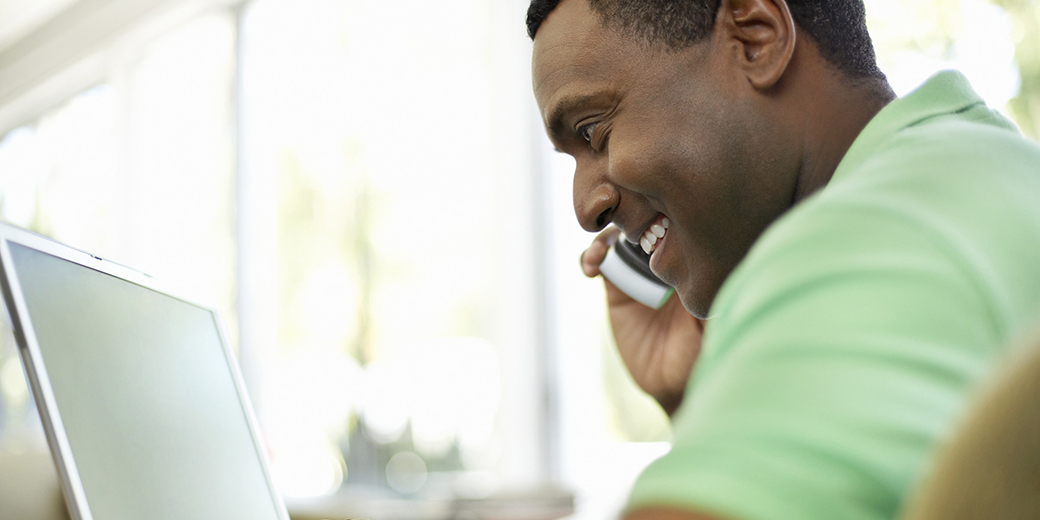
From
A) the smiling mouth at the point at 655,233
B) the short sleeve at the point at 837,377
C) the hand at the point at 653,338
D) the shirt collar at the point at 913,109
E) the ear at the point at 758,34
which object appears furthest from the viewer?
the hand at the point at 653,338

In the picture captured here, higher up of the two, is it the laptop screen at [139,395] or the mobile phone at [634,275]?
the mobile phone at [634,275]

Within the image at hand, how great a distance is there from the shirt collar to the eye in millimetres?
322

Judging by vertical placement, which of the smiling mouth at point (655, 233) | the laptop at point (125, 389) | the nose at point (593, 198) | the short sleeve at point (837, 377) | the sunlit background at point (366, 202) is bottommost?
the short sleeve at point (837, 377)

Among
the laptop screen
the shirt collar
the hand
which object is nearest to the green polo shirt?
the shirt collar

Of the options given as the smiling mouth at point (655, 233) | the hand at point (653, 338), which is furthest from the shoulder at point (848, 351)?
the hand at point (653, 338)

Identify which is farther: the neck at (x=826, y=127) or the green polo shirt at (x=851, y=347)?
the neck at (x=826, y=127)

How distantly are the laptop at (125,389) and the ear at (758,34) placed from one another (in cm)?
67

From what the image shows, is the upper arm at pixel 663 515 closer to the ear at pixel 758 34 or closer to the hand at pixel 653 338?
the ear at pixel 758 34

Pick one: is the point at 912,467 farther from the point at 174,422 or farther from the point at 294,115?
the point at 294,115

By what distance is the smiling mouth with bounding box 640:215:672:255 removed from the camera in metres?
0.93

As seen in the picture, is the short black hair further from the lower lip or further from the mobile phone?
the mobile phone

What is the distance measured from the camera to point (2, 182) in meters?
4.19

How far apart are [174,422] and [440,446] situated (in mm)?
2223

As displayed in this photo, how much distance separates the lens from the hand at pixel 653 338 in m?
1.26
